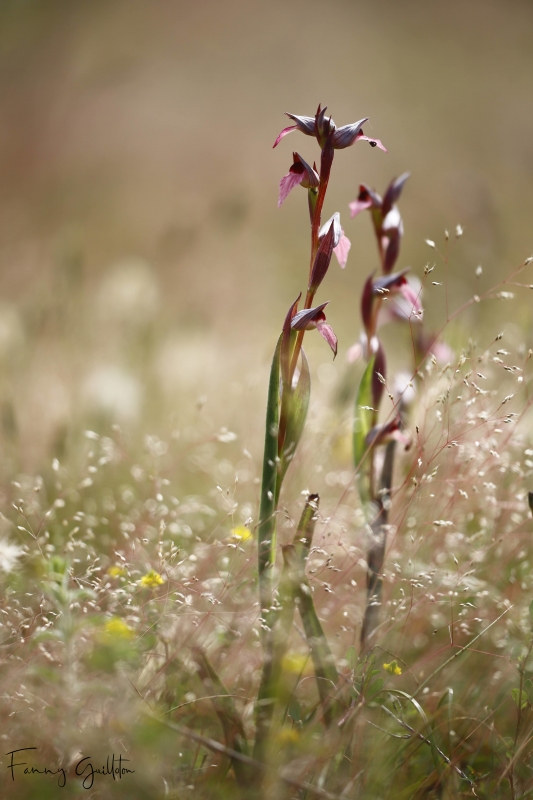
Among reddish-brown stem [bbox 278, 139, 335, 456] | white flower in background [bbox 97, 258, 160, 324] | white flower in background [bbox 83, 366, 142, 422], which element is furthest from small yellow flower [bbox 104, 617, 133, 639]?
white flower in background [bbox 97, 258, 160, 324]

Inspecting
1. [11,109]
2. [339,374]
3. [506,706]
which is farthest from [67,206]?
[506,706]

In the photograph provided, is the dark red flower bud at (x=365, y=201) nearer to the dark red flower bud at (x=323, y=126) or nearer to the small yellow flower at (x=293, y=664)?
the dark red flower bud at (x=323, y=126)

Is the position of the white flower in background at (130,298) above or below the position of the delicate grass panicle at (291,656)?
above

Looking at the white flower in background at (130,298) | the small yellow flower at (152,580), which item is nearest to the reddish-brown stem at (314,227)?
the small yellow flower at (152,580)

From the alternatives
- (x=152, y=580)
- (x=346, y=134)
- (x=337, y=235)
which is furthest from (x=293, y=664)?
(x=346, y=134)

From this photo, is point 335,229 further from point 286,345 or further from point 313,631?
point 313,631

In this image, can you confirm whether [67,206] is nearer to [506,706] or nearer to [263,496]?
[263,496]
